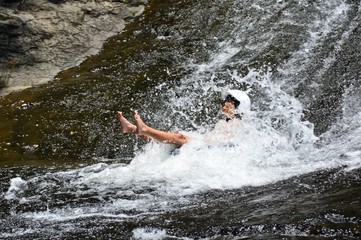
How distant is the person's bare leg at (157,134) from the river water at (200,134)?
0.14m

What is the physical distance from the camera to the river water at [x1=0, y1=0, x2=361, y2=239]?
4.68 metres

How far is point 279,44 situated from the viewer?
10.3 metres

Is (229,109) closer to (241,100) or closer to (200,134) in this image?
(241,100)

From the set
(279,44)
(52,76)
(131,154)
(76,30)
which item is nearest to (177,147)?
(131,154)

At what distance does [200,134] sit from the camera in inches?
308

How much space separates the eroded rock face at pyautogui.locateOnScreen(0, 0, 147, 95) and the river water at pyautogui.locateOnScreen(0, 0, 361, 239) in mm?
461

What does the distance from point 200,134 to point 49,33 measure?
587 cm

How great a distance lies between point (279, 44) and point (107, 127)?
13.2 feet

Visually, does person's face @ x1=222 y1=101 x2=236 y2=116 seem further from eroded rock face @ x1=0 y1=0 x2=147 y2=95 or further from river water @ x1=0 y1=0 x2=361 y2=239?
eroded rock face @ x1=0 y1=0 x2=147 y2=95

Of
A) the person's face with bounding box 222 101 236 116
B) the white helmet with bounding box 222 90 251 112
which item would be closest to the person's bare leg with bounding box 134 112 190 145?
the person's face with bounding box 222 101 236 116

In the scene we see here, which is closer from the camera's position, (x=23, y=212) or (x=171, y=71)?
(x=23, y=212)

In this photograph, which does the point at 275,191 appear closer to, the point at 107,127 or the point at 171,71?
the point at 107,127

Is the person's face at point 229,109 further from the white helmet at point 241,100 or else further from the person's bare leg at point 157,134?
the person's bare leg at point 157,134

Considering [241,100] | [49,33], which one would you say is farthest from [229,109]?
[49,33]
